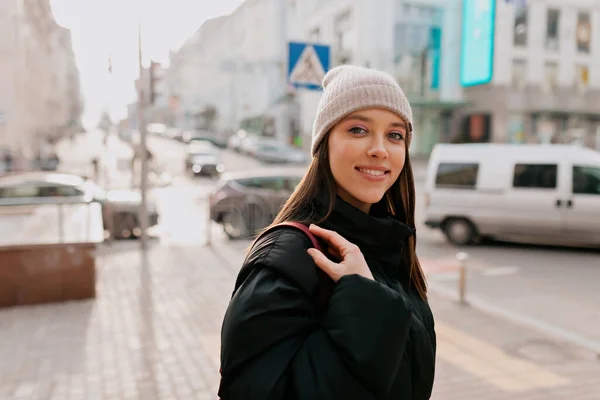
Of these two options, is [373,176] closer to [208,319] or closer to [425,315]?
[425,315]

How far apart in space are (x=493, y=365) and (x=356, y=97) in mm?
4072

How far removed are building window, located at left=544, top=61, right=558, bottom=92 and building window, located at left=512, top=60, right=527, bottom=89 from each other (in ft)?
5.98

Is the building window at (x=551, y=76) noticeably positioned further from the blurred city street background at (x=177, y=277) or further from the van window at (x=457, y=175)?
the van window at (x=457, y=175)

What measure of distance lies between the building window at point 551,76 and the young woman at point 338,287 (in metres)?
41.3

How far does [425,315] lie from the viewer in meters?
1.83

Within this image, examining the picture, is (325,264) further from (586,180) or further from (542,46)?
(542,46)

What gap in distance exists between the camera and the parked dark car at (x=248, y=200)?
1241 cm

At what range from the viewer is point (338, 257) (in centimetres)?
154

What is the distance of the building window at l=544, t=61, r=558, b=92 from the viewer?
38594 millimetres

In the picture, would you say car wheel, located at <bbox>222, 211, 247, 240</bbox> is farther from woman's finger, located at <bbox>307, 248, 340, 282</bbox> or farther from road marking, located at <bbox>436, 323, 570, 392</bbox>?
woman's finger, located at <bbox>307, 248, 340, 282</bbox>

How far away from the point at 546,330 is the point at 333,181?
205 inches

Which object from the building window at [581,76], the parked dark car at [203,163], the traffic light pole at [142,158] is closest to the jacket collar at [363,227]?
the traffic light pole at [142,158]

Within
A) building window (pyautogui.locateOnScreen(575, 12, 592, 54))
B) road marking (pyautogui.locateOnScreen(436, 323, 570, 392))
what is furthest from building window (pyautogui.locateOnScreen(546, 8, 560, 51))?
road marking (pyautogui.locateOnScreen(436, 323, 570, 392))

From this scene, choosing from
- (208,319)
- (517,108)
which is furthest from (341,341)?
(517,108)
